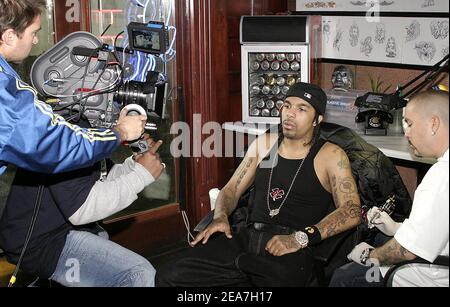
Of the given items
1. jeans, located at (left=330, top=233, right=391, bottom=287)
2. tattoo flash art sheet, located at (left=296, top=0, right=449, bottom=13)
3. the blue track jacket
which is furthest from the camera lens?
tattoo flash art sheet, located at (left=296, top=0, right=449, bottom=13)

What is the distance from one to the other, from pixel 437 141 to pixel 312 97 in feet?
3.48

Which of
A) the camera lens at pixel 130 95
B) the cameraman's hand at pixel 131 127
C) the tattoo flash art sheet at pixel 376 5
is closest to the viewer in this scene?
the cameraman's hand at pixel 131 127

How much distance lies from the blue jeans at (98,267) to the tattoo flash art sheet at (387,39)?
2.16 m

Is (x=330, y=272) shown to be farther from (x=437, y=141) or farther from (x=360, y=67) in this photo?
(x=360, y=67)

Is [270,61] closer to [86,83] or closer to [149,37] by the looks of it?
[149,37]

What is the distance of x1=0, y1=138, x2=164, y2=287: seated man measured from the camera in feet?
6.93

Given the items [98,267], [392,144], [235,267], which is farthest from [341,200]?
[98,267]

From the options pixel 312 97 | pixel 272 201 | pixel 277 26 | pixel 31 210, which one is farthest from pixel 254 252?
pixel 277 26

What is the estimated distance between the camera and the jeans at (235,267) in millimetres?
2441

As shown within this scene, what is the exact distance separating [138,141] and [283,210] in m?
0.84

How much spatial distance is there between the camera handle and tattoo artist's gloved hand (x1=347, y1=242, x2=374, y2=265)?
918 mm

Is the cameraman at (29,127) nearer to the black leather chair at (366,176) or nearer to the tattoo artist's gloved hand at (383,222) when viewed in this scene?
the black leather chair at (366,176)

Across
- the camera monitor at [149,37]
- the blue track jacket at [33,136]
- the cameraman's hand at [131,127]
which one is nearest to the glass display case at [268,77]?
the camera monitor at [149,37]

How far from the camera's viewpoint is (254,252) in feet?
8.87
